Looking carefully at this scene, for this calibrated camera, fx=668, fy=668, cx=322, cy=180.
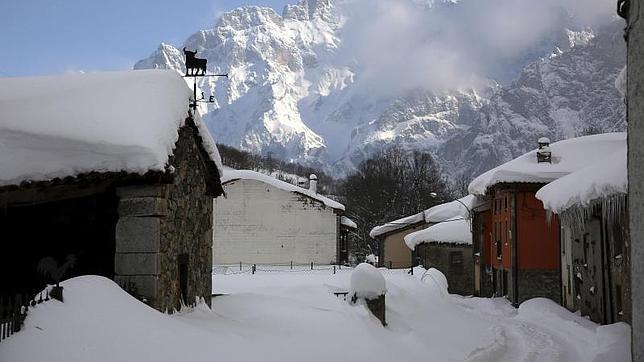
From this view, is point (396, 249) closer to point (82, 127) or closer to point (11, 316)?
point (82, 127)

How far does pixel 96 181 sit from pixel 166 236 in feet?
5.25

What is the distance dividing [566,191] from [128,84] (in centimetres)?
1350

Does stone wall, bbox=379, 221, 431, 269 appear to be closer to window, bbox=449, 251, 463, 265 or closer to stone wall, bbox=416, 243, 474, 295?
stone wall, bbox=416, 243, 474, 295

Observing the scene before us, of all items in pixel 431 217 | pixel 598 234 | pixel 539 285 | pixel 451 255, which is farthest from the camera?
pixel 431 217

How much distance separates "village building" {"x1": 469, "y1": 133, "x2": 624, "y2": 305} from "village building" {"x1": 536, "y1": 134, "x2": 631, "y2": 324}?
17.1ft

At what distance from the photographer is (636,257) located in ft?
26.2

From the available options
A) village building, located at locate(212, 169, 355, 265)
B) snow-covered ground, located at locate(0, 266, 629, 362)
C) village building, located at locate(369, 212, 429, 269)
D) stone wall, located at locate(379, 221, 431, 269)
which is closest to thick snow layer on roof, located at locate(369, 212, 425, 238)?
village building, located at locate(369, 212, 429, 269)

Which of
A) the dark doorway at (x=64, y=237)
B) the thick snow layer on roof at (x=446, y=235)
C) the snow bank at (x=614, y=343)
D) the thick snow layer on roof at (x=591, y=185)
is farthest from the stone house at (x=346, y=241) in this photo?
the dark doorway at (x=64, y=237)

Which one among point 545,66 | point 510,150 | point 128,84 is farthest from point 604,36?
point 128,84

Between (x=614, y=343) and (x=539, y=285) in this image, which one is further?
(x=539, y=285)

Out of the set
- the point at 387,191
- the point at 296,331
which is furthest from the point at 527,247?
the point at 387,191

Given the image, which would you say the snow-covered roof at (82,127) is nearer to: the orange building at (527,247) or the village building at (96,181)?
the village building at (96,181)

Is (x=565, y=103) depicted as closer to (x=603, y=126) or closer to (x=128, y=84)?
(x=603, y=126)

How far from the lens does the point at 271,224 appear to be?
43688 mm
